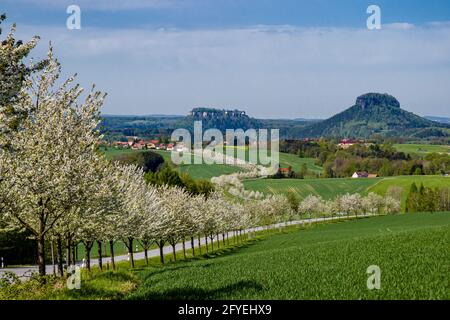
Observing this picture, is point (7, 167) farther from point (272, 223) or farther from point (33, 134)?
point (272, 223)

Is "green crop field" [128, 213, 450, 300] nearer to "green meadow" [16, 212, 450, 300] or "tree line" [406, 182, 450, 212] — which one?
"green meadow" [16, 212, 450, 300]

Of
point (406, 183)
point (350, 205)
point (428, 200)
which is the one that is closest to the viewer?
point (428, 200)

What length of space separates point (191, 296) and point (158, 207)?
32.8 m

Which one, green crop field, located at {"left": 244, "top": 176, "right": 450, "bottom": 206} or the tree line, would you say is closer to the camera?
the tree line

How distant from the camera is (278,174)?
194750 mm

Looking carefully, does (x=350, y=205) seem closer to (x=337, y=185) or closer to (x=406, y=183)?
(x=337, y=185)

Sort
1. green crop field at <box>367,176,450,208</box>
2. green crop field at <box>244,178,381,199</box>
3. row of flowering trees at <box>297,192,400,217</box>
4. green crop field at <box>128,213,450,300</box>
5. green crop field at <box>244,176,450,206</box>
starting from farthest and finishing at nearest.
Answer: green crop field at <box>244,178,381,199</box> < green crop field at <box>244,176,450,206</box> < green crop field at <box>367,176,450,208</box> < row of flowering trees at <box>297,192,400,217</box> < green crop field at <box>128,213,450,300</box>

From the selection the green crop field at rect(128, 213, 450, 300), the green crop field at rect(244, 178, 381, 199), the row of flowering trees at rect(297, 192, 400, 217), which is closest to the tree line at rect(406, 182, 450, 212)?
the row of flowering trees at rect(297, 192, 400, 217)

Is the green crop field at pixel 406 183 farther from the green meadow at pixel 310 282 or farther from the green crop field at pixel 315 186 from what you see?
the green meadow at pixel 310 282

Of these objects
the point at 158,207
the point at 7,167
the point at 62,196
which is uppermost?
the point at 7,167

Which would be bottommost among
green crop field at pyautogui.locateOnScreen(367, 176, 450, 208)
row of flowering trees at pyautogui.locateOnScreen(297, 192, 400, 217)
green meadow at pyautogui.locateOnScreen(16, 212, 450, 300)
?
row of flowering trees at pyautogui.locateOnScreen(297, 192, 400, 217)

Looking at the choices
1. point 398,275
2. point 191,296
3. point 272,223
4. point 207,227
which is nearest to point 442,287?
point 398,275

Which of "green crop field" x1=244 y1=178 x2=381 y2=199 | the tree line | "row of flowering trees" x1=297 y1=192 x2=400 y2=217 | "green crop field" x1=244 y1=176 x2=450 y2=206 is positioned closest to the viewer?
the tree line

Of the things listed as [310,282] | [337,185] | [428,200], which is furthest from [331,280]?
[337,185]
